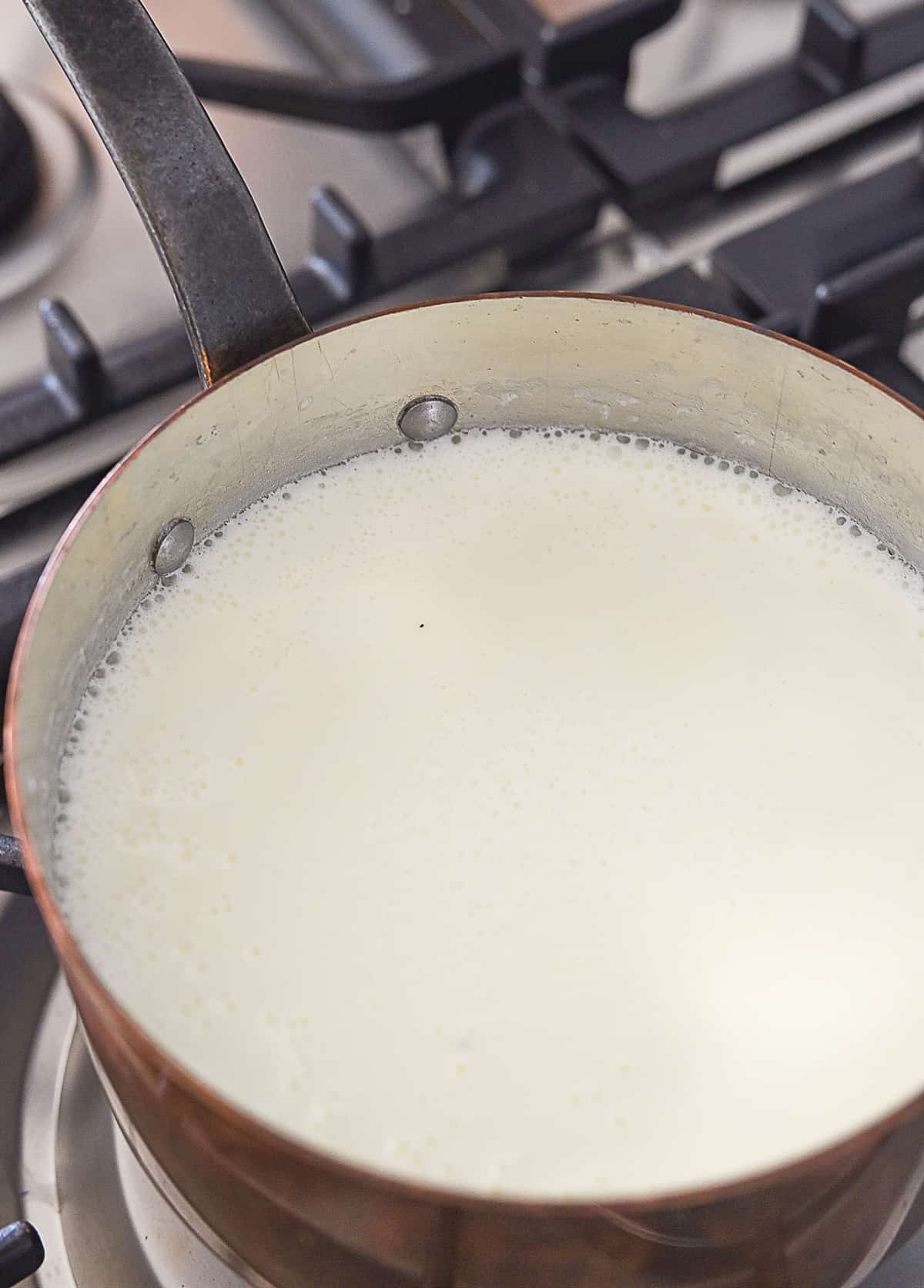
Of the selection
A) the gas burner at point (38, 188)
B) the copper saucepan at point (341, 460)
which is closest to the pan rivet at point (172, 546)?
the copper saucepan at point (341, 460)

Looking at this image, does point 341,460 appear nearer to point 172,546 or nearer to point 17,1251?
point 172,546

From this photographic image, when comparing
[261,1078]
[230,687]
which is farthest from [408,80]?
[261,1078]

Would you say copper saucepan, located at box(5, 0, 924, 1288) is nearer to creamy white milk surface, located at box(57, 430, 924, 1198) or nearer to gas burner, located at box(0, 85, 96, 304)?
creamy white milk surface, located at box(57, 430, 924, 1198)

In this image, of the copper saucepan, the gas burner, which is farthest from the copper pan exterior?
the gas burner

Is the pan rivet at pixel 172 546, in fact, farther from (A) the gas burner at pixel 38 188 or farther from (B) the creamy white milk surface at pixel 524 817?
(A) the gas burner at pixel 38 188

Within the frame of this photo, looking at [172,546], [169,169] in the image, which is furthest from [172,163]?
[172,546]

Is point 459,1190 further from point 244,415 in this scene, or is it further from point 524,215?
point 524,215
